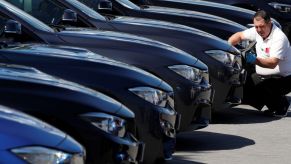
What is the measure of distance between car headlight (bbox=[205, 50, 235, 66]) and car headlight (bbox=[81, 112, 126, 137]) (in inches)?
183

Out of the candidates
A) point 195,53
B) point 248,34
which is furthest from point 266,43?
point 195,53

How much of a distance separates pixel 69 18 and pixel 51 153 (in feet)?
18.7

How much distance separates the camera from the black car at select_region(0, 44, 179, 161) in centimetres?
765

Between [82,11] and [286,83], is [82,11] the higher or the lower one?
the higher one

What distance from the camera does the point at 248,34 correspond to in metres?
12.8

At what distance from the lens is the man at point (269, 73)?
1257cm

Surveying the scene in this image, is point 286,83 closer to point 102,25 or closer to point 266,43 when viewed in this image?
point 266,43

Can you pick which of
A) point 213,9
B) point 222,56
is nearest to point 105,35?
point 222,56

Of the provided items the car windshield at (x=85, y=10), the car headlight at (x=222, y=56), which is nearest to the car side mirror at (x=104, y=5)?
the car windshield at (x=85, y=10)

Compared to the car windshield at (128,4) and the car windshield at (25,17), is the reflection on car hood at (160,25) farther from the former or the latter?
the car windshield at (25,17)

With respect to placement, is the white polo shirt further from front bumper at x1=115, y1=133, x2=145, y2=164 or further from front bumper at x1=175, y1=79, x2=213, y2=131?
front bumper at x1=115, y1=133, x2=145, y2=164

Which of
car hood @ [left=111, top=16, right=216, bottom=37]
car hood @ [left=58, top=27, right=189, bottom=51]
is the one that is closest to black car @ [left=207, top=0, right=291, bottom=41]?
car hood @ [left=111, top=16, right=216, bottom=37]

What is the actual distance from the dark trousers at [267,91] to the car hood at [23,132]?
773 cm

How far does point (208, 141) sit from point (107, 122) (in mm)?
4029
